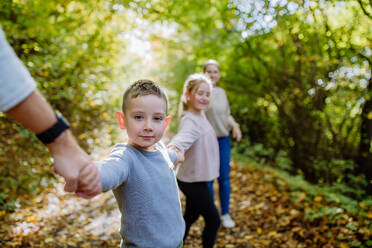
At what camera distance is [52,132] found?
114 centimetres

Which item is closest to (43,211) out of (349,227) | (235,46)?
(349,227)

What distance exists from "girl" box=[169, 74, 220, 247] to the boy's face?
0.85m

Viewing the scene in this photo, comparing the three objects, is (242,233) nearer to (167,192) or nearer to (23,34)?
(167,192)

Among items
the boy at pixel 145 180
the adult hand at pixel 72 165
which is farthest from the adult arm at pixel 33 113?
the boy at pixel 145 180

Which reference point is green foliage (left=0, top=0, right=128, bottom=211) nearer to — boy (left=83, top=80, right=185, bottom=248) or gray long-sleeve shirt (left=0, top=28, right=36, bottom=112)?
boy (left=83, top=80, right=185, bottom=248)

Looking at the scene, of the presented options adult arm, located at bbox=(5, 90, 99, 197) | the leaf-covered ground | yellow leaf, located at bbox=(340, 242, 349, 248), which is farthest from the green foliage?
yellow leaf, located at bbox=(340, 242, 349, 248)

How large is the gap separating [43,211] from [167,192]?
146 inches

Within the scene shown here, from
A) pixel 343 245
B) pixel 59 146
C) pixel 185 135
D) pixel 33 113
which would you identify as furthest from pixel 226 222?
pixel 33 113

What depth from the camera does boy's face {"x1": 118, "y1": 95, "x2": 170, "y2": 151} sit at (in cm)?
177

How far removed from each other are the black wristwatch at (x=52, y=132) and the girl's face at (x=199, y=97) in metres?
2.02

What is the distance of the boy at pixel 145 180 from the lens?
167 centimetres

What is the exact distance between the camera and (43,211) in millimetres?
4613

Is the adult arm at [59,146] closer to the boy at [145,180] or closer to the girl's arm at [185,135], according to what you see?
the boy at [145,180]

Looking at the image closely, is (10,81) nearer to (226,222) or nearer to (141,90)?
(141,90)
